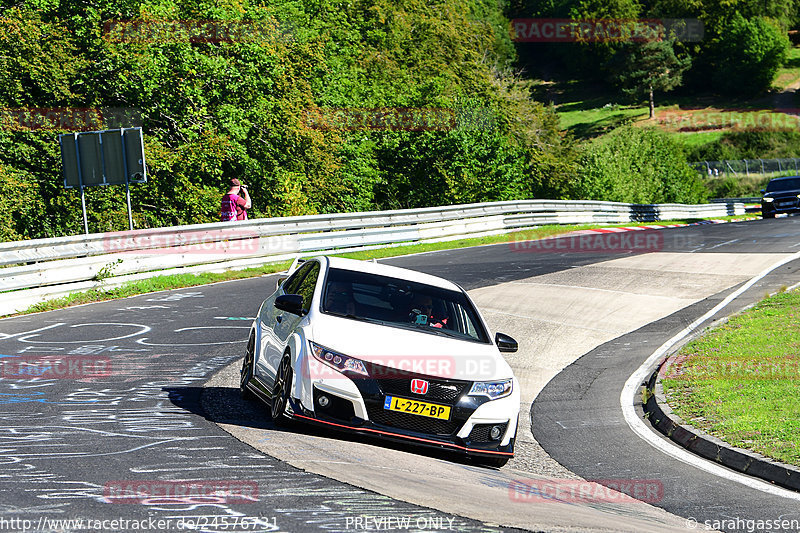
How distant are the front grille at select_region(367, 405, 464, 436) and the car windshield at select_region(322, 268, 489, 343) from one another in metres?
1.05

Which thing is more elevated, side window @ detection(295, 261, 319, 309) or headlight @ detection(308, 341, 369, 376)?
side window @ detection(295, 261, 319, 309)

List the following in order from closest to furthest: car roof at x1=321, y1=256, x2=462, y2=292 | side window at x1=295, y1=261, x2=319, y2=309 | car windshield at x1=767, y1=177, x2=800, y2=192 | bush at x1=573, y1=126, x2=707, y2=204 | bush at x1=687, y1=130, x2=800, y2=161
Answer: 1. side window at x1=295, y1=261, x2=319, y2=309
2. car roof at x1=321, y1=256, x2=462, y2=292
3. car windshield at x1=767, y1=177, x2=800, y2=192
4. bush at x1=573, y1=126, x2=707, y2=204
5. bush at x1=687, y1=130, x2=800, y2=161

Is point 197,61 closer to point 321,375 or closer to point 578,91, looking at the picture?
point 321,375

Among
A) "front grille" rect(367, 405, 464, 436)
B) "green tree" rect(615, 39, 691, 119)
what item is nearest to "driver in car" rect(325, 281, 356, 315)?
"front grille" rect(367, 405, 464, 436)

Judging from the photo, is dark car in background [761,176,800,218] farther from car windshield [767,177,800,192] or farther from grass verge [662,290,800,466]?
grass verge [662,290,800,466]

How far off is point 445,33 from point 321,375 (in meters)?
47.9

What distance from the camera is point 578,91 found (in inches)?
5669

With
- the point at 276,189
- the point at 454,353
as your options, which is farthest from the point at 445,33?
the point at 454,353

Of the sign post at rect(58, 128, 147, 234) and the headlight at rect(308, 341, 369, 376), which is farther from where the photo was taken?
the sign post at rect(58, 128, 147, 234)

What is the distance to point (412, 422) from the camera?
25.0 ft

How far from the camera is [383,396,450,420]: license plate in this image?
7.56 metres

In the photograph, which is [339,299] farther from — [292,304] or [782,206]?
[782,206]

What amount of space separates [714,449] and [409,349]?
3.21 m

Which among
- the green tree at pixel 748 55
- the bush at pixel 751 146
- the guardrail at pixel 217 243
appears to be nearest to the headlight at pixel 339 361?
the guardrail at pixel 217 243
